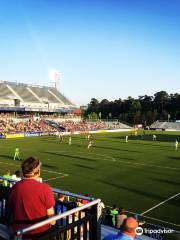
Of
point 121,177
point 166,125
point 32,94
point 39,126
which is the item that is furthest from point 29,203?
point 166,125

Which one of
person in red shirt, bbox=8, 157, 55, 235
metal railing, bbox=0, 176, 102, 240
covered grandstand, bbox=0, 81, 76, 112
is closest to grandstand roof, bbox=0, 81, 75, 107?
covered grandstand, bbox=0, 81, 76, 112

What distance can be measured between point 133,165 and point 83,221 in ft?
81.5

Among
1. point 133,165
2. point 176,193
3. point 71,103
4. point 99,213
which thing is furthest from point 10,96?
point 99,213

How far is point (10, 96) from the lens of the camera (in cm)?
9794

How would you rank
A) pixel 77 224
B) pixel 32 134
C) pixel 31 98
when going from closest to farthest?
pixel 77 224 < pixel 32 134 < pixel 31 98

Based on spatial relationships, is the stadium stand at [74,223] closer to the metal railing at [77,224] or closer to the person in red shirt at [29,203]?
the metal railing at [77,224]

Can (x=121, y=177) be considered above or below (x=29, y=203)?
below

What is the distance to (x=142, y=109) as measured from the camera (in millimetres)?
132125

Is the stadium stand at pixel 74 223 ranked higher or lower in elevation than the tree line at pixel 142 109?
lower

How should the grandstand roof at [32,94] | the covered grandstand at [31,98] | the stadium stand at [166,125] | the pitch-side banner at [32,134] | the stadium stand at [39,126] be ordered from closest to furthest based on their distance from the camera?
the pitch-side banner at [32,134], the stadium stand at [39,126], the covered grandstand at [31,98], the grandstand roof at [32,94], the stadium stand at [166,125]

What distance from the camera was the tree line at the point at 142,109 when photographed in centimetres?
11984

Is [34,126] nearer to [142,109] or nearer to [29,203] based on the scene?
[142,109]

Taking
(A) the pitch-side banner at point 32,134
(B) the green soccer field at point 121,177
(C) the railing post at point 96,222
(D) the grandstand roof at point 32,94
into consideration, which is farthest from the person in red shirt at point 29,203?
(D) the grandstand roof at point 32,94

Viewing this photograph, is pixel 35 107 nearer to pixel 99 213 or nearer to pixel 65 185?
pixel 65 185
